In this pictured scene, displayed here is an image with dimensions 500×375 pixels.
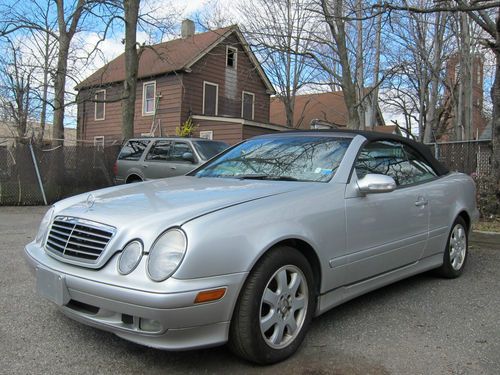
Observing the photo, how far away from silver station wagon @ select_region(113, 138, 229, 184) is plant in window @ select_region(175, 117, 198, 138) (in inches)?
320

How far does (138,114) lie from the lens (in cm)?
2428

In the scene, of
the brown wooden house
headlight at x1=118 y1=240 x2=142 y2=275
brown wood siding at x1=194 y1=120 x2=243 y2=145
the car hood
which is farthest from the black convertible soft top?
the brown wooden house

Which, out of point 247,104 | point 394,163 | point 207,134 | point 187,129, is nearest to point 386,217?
point 394,163

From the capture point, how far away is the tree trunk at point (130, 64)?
14141 mm

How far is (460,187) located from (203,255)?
11.7 ft

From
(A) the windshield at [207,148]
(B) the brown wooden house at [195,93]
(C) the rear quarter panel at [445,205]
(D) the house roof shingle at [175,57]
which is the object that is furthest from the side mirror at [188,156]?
(D) the house roof shingle at [175,57]

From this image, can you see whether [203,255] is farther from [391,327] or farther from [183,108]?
[183,108]

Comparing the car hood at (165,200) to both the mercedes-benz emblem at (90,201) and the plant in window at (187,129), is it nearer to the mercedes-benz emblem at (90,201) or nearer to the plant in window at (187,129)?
the mercedes-benz emblem at (90,201)

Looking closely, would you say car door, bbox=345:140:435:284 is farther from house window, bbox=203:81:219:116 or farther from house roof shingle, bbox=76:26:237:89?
house window, bbox=203:81:219:116

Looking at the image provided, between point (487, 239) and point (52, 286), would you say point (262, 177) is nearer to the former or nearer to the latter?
point (52, 286)

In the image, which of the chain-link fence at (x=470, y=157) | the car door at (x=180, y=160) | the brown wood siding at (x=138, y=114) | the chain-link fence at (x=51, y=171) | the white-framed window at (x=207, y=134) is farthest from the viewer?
the brown wood siding at (x=138, y=114)

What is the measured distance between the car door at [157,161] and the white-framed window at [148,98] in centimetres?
1264

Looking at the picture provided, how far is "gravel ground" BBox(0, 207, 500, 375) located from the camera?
3014mm

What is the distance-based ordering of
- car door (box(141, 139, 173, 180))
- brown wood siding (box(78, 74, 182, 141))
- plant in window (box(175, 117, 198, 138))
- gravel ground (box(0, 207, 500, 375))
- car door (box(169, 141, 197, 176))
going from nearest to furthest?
1. gravel ground (box(0, 207, 500, 375))
2. car door (box(169, 141, 197, 176))
3. car door (box(141, 139, 173, 180))
4. plant in window (box(175, 117, 198, 138))
5. brown wood siding (box(78, 74, 182, 141))
